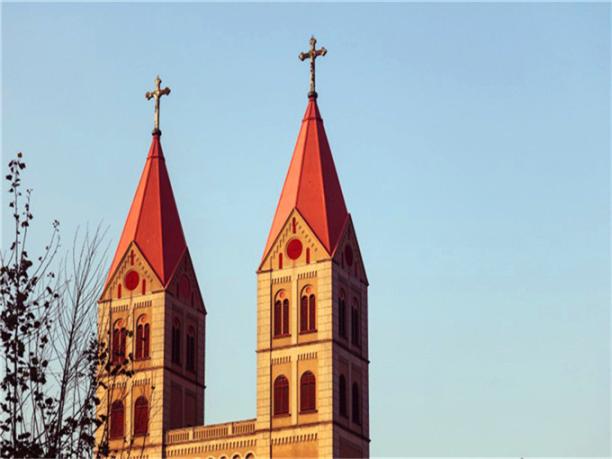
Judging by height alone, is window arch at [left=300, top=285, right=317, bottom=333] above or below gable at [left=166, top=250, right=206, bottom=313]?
below

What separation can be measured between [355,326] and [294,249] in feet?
15.6

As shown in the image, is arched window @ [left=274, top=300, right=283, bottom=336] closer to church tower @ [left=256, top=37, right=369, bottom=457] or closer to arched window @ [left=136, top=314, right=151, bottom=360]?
church tower @ [left=256, top=37, right=369, bottom=457]

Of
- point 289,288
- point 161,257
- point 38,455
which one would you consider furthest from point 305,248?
point 38,455

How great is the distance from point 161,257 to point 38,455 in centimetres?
4891

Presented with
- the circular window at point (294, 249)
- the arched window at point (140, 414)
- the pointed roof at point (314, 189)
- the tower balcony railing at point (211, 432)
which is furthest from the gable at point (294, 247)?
the arched window at point (140, 414)

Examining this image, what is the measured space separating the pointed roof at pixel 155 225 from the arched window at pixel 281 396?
8.27m

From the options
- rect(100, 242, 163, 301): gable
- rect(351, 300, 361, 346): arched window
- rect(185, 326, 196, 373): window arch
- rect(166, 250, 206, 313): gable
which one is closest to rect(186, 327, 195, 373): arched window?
rect(185, 326, 196, 373): window arch

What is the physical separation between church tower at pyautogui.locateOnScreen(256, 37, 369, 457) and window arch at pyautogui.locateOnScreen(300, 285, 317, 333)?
46mm

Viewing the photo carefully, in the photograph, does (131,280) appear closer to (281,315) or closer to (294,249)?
(281,315)

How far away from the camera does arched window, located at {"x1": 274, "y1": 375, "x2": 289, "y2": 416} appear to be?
7294cm

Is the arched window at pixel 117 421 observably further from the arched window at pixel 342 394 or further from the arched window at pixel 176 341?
the arched window at pixel 342 394

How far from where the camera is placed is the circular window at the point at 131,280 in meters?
78.4

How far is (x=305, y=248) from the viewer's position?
74562 mm

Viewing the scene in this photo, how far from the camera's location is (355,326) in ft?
249
